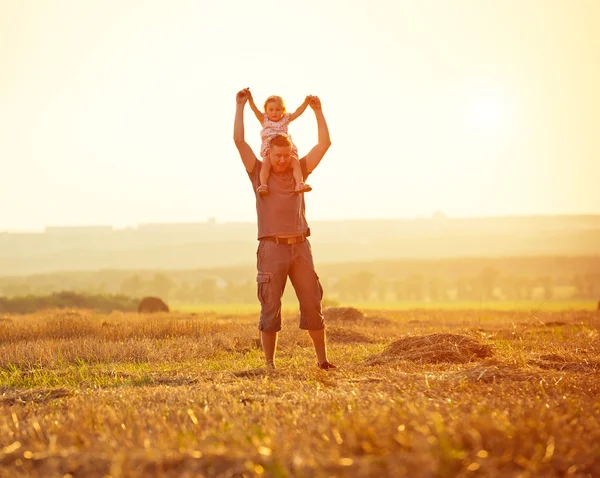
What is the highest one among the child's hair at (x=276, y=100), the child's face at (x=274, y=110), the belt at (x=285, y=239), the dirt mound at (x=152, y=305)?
the child's hair at (x=276, y=100)

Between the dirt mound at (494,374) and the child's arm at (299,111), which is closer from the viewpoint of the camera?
the dirt mound at (494,374)

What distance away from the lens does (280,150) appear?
7.93 meters

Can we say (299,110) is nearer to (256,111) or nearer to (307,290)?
(256,111)

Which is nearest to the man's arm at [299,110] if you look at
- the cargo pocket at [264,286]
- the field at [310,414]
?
the cargo pocket at [264,286]

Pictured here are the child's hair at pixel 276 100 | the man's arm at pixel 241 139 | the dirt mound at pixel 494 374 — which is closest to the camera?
the dirt mound at pixel 494 374

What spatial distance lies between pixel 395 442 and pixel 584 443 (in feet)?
2.97

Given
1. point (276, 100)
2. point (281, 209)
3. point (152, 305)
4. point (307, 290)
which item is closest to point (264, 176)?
point (281, 209)

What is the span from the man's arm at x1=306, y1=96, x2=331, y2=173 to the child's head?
1.29 feet

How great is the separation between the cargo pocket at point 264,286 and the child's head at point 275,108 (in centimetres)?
167

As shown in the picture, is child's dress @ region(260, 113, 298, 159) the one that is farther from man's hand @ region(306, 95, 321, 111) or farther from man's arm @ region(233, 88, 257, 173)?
man's hand @ region(306, 95, 321, 111)

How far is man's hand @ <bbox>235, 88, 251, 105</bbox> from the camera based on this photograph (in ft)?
26.9

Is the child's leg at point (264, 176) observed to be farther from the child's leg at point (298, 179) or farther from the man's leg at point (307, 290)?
the man's leg at point (307, 290)

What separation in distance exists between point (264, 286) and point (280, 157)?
1.33 m

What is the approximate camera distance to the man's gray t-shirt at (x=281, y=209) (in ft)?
26.0
